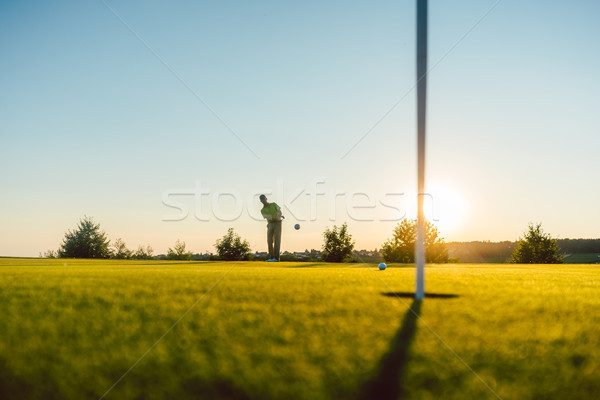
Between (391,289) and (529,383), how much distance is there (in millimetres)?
2922

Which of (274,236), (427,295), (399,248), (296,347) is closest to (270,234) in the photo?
(274,236)

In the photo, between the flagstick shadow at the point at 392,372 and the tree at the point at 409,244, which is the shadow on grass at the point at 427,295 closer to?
the flagstick shadow at the point at 392,372

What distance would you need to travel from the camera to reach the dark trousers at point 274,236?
19125 millimetres

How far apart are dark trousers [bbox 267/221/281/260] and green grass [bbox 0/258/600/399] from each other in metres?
14.0

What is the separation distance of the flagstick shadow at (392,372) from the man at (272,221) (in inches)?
603

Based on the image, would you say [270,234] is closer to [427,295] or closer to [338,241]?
[427,295]

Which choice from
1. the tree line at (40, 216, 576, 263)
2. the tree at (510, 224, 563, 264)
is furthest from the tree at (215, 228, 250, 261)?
the tree at (510, 224, 563, 264)

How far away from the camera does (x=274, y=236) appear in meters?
19.3

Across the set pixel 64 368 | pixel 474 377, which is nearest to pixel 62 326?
pixel 64 368

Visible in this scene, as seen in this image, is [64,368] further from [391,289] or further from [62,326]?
[391,289]

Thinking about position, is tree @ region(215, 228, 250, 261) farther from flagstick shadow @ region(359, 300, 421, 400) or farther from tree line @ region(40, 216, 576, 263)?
flagstick shadow @ region(359, 300, 421, 400)

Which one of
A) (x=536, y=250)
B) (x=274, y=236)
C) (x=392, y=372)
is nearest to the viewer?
(x=392, y=372)

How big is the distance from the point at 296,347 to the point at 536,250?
61.0 metres

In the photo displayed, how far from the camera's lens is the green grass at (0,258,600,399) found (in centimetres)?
296
